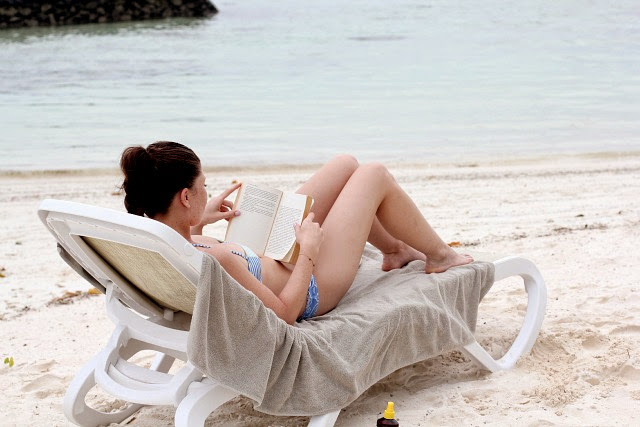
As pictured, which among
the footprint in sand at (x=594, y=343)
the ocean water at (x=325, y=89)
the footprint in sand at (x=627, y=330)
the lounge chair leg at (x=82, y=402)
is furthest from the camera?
the ocean water at (x=325, y=89)

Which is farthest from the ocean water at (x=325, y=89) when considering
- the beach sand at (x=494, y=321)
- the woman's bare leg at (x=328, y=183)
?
the woman's bare leg at (x=328, y=183)

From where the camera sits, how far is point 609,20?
2631cm

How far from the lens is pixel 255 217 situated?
3281mm

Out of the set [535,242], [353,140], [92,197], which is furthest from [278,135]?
[535,242]

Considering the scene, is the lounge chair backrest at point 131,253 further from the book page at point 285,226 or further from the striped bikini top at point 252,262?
the book page at point 285,226

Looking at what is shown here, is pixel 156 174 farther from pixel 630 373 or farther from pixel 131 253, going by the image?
pixel 630 373

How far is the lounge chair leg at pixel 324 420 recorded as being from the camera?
3000 millimetres

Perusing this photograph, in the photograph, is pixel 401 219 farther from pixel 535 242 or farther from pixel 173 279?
pixel 535 242

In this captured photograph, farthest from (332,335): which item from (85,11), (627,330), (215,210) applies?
(85,11)

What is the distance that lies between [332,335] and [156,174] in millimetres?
882

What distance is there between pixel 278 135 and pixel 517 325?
23.5 ft

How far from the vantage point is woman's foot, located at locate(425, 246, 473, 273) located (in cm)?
371

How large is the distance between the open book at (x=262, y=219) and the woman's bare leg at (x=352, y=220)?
0.23 meters

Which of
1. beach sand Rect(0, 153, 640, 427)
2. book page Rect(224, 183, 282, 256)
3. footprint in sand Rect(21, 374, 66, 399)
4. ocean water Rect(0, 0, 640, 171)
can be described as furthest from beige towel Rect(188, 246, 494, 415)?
ocean water Rect(0, 0, 640, 171)
